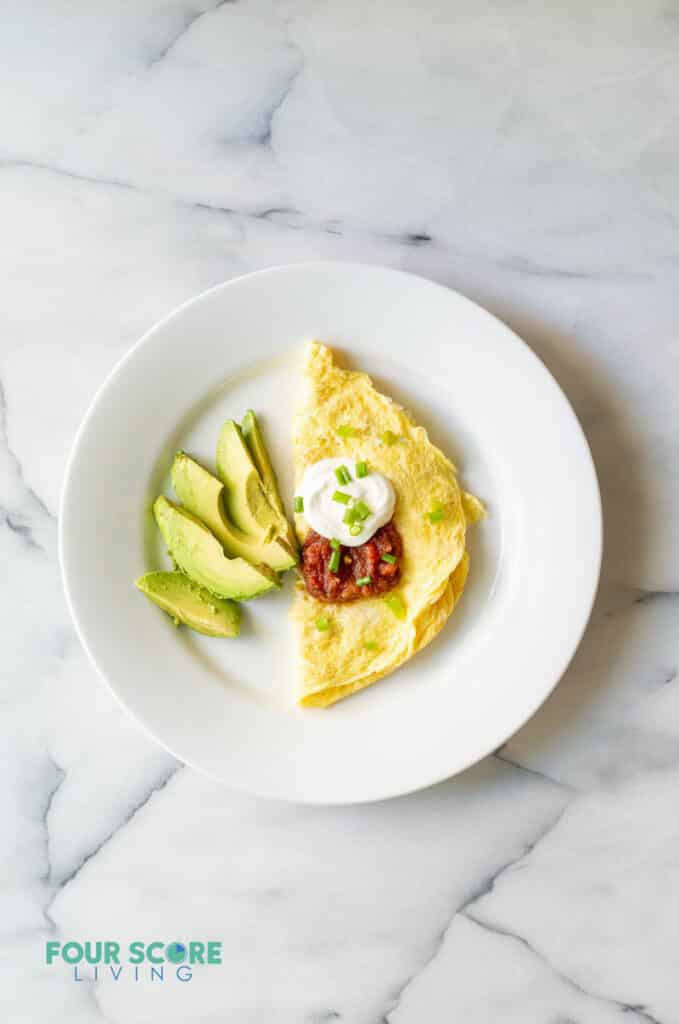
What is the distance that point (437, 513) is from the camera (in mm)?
3264

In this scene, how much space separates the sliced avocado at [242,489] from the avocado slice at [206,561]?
12 cm

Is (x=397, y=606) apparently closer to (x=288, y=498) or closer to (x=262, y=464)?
(x=288, y=498)

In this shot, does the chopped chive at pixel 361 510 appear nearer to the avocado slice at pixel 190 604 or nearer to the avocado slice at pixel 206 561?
the avocado slice at pixel 206 561

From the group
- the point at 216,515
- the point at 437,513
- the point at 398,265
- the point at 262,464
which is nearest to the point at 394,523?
the point at 437,513

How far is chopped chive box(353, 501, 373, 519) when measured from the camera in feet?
10.5

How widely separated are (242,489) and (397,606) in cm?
64

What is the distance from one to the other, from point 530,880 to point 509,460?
1.45m

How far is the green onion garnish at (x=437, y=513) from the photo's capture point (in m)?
3.26

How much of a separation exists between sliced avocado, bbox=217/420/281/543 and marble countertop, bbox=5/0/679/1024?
54 centimetres

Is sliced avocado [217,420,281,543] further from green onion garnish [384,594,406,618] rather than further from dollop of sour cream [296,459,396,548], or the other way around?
green onion garnish [384,594,406,618]

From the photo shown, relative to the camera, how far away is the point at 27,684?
3.48 meters

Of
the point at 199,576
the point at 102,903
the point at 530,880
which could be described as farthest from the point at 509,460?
the point at 102,903

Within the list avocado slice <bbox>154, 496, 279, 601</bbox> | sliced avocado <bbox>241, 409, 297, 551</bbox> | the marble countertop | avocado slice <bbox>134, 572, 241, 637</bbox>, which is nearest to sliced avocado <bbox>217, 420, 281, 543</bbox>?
sliced avocado <bbox>241, 409, 297, 551</bbox>

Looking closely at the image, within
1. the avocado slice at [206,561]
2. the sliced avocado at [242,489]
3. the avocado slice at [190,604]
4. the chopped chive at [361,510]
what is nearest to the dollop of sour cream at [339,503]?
the chopped chive at [361,510]
